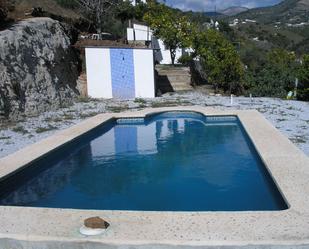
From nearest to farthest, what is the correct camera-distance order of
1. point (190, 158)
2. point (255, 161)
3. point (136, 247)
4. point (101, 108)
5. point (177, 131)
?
1. point (136, 247)
2. point (255, 161)
3. point (190, 158)
4. point (177, 131)
5. point (101, 108)

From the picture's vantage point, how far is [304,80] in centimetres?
1930

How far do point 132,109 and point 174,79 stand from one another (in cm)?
757

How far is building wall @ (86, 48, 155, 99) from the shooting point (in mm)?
18016

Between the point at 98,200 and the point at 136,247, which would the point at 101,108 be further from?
the point at 136,247

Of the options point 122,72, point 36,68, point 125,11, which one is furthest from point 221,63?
point 125,11

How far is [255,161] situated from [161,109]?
6.83 metres

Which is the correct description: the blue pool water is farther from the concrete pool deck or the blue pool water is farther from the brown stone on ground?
the brown stone on ground

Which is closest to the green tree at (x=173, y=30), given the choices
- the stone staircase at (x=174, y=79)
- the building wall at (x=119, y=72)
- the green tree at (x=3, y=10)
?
the stone staircase at (x=174, y=79)

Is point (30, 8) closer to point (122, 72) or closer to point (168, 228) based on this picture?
point (122, 72)

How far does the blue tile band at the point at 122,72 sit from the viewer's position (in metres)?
18.0

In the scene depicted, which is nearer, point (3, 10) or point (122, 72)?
point (3, 10)

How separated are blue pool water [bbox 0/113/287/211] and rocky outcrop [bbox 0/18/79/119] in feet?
12.3

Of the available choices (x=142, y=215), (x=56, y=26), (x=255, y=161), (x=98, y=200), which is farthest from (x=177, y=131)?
(x=56, y=26)

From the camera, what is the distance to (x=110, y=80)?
18078 mm
